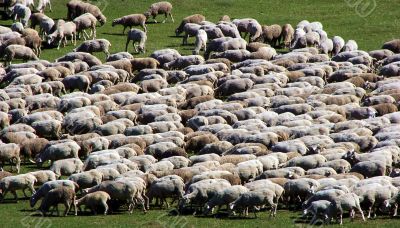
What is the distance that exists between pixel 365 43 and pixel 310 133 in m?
16.2

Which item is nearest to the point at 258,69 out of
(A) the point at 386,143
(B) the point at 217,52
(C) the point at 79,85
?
(B) the point at 217,52

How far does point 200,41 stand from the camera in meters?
47.7

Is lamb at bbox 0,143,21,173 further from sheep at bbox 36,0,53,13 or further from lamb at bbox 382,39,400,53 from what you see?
sheep at bbox 36,0,53,13

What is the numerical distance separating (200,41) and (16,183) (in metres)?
19.8

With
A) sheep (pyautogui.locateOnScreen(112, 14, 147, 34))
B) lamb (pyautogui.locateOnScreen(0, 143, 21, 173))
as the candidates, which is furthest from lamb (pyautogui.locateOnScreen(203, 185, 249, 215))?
sheep (pyautogui.locateOnScreen(112, 14, 147, 34))

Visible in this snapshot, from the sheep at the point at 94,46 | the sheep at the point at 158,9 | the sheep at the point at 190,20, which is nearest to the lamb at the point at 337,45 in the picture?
the sheep at the point at 190,20

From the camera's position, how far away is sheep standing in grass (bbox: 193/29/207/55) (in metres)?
47.5

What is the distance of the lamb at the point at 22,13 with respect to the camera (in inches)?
2032

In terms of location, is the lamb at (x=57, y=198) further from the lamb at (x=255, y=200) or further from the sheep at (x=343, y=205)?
the sheep at (x=343, y=205)

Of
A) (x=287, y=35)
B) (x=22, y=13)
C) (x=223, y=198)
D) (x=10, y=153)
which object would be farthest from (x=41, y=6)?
(x=223, y=198)

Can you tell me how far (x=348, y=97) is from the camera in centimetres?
3803

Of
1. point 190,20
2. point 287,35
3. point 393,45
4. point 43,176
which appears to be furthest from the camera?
point 190,20

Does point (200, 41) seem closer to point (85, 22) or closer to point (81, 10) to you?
point (85, 22)

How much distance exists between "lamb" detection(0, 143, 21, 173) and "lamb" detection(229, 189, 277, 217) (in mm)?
8682
